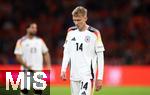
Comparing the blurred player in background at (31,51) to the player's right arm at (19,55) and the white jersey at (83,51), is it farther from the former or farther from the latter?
the white jersey at (83,51)

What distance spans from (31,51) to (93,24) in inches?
477

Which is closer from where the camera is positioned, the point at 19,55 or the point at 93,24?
the point at 19,55

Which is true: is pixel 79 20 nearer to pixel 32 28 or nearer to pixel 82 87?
pixel 82 87

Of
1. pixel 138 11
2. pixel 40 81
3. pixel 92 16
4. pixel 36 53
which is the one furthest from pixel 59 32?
pixel 40 81

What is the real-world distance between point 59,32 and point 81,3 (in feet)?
6.90

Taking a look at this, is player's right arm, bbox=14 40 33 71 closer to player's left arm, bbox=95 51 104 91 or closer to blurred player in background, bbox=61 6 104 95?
blurred player in background, bbox=61 6 104 95

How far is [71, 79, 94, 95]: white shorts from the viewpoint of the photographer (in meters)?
11.7

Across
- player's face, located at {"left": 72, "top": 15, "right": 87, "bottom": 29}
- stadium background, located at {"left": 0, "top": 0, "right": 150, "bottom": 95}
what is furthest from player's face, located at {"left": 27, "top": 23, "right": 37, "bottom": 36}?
stadium background, located at {"left": 0, "top": 0, "right": 150, "bottom": 95}

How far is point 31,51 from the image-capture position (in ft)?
56.6

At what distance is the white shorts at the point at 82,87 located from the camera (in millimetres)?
11695

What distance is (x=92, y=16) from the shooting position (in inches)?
1177

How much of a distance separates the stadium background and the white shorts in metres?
14.1

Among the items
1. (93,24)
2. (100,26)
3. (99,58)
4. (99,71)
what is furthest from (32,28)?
(100,26)

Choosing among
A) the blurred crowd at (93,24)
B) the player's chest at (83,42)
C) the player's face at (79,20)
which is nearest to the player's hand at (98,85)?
the player's chest at (83,42)
